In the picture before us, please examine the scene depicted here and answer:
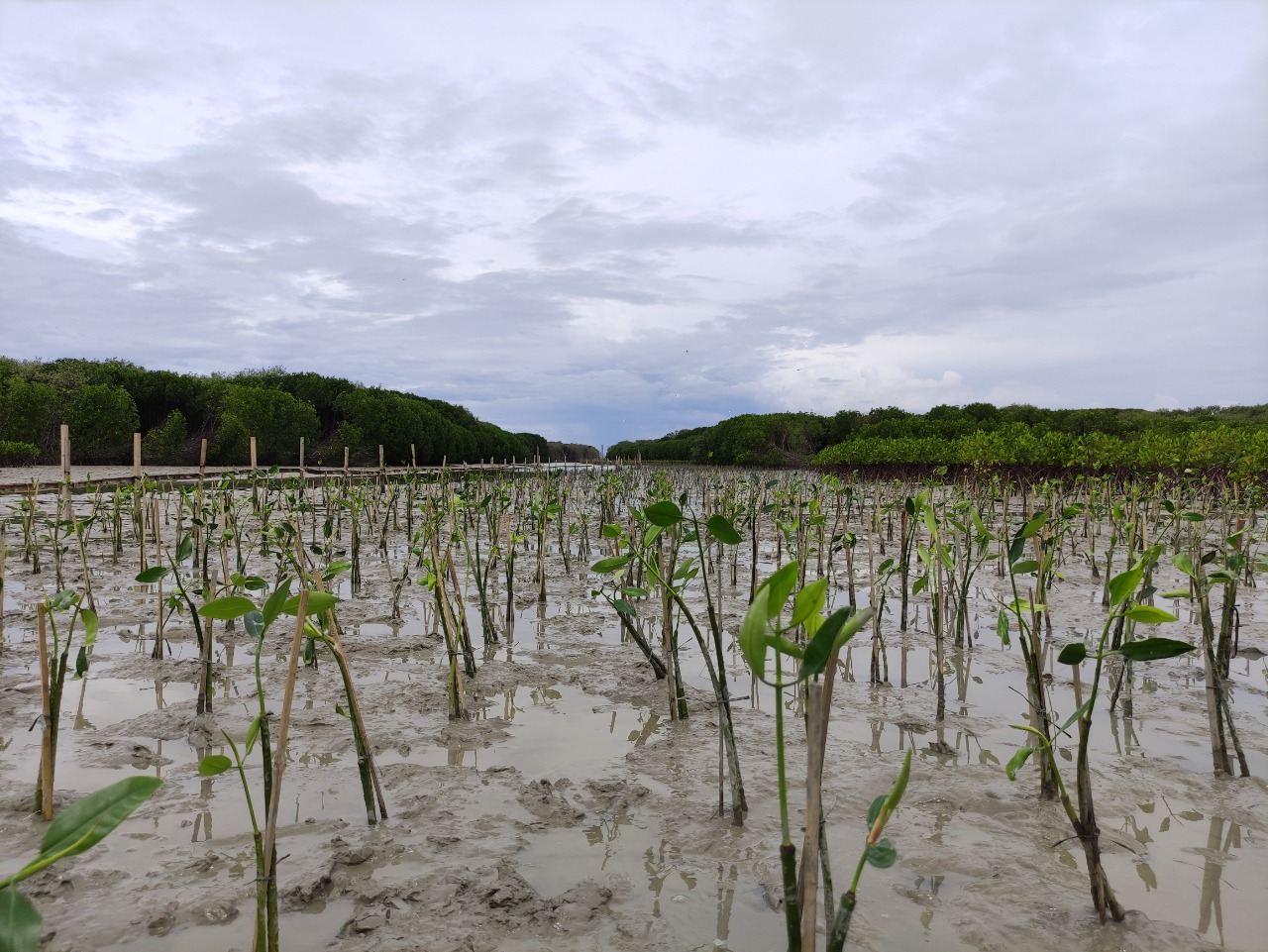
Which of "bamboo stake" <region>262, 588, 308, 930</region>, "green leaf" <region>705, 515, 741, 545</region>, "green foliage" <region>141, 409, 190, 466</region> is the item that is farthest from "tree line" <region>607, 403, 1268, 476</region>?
"green foliage" <region>141, 409, 190, 466</region>

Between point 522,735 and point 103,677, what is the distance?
2.43m

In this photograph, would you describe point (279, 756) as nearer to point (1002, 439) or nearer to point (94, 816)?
point (94, 816)

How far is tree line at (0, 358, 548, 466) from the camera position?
963 inches

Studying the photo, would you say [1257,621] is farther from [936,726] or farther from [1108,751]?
[936,726]

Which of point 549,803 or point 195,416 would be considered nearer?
point 549,803

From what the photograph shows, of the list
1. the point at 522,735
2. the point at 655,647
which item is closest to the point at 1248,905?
the point at 522,735

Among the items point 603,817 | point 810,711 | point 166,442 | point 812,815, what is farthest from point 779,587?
point 166,442

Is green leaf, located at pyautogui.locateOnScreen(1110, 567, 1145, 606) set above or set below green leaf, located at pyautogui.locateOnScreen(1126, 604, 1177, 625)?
above

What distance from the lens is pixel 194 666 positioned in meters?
4.19

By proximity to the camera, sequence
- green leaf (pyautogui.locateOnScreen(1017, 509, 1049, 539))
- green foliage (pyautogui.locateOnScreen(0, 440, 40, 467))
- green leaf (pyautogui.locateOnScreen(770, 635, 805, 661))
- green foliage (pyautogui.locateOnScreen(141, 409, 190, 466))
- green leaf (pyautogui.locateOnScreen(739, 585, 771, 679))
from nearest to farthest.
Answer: green leaf (pyautogui.locateOnScreen(739, 585, 771, 679)), green leaf (pyautogui.locateOnScreen(770, 635, 805, 661)), green leaf (pyautogui.locateOnScreen(1017, 509, 1049, 539)), green foliage (pyautogui.locateOnScreen(0, 440, 40, 467)), green foliage (pyautogui.locateOnScreen(141, 409, 190, 466))

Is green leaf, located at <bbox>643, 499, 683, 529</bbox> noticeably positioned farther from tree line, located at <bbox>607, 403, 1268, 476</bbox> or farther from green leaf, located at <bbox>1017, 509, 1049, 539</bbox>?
tree line, located at <bbox>607, 403, 1268, 476</bbox>

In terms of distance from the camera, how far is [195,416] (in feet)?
103

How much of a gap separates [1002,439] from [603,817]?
861 inches

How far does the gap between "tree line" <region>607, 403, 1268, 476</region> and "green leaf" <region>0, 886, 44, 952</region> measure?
1471 cm
